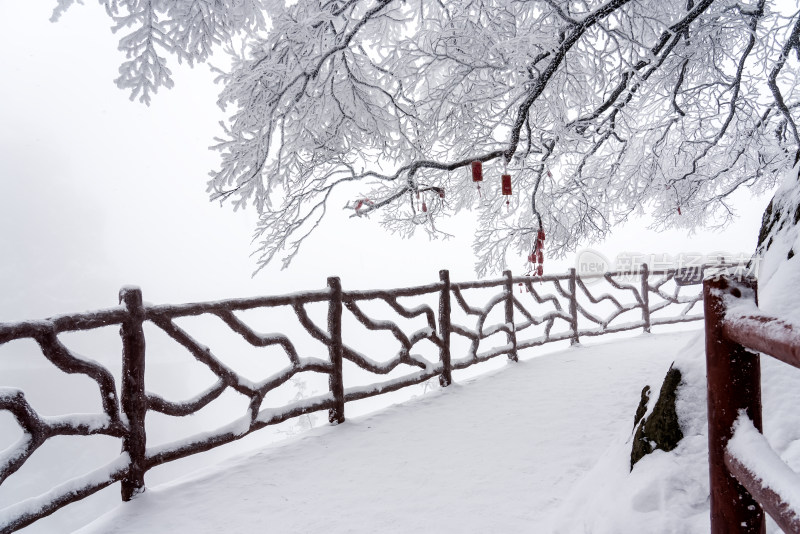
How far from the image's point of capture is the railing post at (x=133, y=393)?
9.88ft

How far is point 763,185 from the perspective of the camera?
39.2ft

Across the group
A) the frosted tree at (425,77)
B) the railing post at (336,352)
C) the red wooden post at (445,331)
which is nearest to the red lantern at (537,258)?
the frosted tree at (425,77)

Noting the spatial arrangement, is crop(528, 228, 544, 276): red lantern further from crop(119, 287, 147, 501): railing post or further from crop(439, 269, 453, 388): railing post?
crop(119, 287, 147, 501): railing post

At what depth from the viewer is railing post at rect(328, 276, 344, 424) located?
4406 mm

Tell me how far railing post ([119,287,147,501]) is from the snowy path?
6.1 inches

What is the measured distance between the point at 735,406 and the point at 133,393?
3.44 meters

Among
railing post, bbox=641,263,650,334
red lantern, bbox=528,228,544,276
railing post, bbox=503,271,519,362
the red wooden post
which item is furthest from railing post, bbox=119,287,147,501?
railing post, bbox=641,263,650,334

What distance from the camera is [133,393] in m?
3.05

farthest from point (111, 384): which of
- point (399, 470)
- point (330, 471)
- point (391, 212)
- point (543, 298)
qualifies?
point (543, 298)

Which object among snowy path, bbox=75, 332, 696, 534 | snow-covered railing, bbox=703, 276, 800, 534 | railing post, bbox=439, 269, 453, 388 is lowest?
snowy path, bbox=75, 332, 696, 534

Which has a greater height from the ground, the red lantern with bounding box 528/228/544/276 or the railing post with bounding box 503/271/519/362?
the red lantern with bounding box 528/228/544/276

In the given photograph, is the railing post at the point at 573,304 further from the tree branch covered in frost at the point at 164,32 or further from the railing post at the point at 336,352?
the tree branch covered in frost at the point at 164,32

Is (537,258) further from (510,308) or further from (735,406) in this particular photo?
(735,406)

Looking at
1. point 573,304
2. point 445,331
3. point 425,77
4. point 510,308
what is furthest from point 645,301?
point 425,77
